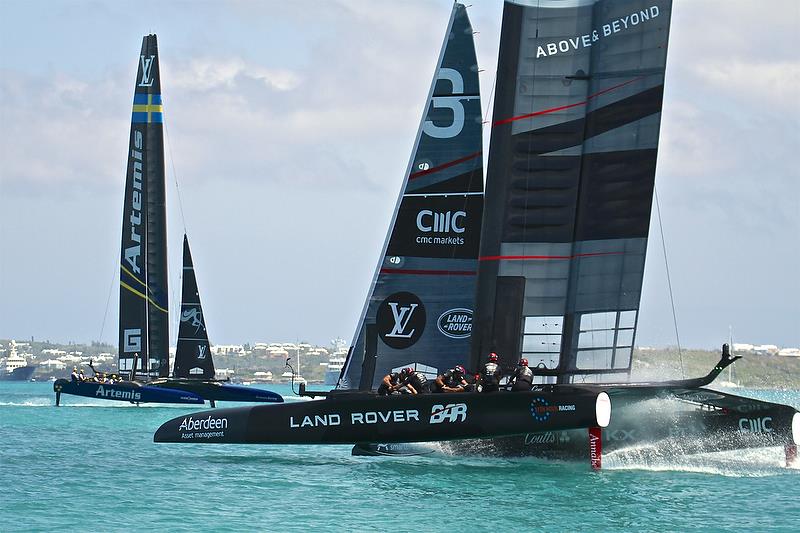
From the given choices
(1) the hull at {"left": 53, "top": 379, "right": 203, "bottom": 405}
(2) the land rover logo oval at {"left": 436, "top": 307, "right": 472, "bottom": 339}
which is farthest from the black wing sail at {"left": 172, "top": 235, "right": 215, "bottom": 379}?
(2) the land rover logo oval at {"left": 436, "top": 307, "right": 472, "bottom": 339}

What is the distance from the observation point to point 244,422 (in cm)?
1830

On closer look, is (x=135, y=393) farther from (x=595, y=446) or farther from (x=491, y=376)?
(x=595, y=446)

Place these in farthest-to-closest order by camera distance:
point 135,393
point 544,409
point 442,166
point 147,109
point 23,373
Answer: point 23,373 < point 147,109 < point 135,393 < point 442,166 < point 544,409

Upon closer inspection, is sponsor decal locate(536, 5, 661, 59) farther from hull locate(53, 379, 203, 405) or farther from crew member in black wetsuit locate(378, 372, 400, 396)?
hull locate(53, 379, 203, 405)

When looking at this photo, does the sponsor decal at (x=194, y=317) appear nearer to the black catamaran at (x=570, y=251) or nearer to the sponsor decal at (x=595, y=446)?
the black catamaran at (x=570, y=251)

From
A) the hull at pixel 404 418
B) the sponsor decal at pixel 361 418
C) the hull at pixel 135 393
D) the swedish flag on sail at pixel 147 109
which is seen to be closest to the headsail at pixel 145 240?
the swedish flag on sail at pixel 147 109

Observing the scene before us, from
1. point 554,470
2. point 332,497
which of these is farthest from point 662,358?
point 332,497

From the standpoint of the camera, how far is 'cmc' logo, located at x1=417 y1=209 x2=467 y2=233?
20.6 meters

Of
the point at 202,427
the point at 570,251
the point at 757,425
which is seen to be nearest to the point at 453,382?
the point at 570,251

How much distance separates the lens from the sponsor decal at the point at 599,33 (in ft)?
58.0

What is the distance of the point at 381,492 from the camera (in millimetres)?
15758

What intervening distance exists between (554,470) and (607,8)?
6618 mm

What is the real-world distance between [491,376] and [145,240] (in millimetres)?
22272

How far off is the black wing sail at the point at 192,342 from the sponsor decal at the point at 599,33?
74.3ft
